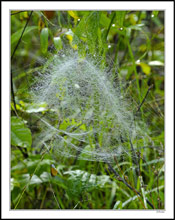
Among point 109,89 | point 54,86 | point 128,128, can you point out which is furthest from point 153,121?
point 54,86

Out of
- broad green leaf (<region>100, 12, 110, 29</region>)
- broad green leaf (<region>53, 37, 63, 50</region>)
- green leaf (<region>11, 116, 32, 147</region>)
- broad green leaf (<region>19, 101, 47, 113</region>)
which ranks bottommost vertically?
green leaf (<region>11, 116, 32, 147</region>)

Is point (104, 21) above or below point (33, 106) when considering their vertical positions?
above

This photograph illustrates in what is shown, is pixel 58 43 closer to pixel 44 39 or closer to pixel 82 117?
pixel 44 39

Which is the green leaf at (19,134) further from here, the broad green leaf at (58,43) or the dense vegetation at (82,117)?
the broad green leaf at (58,43)

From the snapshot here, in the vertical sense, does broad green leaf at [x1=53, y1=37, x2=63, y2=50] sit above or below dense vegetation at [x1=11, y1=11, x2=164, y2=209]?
above

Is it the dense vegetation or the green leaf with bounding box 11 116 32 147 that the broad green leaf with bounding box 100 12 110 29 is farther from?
the green leaf with bounding box 11 116 32 147

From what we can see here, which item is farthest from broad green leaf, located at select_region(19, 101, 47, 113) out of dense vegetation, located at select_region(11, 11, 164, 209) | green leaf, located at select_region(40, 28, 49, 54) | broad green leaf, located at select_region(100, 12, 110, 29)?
broad green leaf, located at select_region(100, 12, 110, 29)

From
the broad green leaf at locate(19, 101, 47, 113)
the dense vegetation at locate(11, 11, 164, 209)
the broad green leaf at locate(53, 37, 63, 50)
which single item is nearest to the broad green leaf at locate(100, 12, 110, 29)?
the dense vegetation at locate(11, 11, 164, 209)

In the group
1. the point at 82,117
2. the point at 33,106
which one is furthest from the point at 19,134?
the point at 82,117

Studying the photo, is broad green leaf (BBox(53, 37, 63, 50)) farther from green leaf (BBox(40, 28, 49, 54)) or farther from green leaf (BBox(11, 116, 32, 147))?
green leaf (BBox(11, 116, 32, 147))

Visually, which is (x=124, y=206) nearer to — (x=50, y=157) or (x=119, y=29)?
(x=50, y=157)
